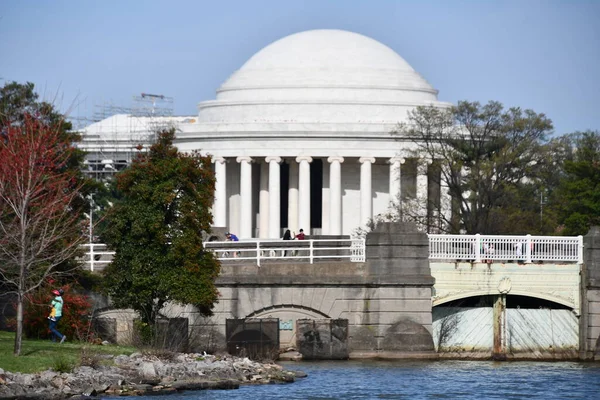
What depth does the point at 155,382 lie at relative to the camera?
48.6 metres

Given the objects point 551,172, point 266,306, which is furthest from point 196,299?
point 551,172

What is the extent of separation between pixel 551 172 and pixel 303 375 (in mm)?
35607

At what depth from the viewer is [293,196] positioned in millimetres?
106688

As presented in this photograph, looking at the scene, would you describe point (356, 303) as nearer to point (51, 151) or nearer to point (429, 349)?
point (429, 349)

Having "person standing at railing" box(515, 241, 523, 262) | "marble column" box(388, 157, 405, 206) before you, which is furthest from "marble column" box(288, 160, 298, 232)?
"person standing at railing" box(515, 241, 523, 262)

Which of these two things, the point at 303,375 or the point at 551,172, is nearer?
the point at 303,375

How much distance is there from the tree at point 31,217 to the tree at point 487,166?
2621 cm

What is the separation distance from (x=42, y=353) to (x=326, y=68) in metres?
60.5

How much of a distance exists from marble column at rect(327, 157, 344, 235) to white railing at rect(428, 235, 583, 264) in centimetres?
4097

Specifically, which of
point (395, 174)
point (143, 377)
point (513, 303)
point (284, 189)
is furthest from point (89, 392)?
point (284, 189)

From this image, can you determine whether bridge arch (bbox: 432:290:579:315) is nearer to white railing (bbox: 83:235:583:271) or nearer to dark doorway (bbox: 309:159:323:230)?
white railing (bbox: 83:235:583:271)

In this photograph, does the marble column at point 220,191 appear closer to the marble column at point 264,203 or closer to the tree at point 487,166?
the marble column at point 264,203

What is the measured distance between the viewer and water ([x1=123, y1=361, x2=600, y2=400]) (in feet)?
164

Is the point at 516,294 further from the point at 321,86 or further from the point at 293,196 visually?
the point at 321,86
